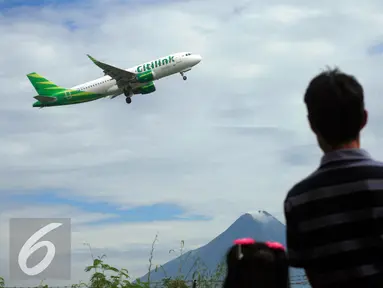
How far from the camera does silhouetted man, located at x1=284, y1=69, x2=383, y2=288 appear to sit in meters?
2.62

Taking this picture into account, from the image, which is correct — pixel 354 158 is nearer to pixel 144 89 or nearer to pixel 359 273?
pixel 359 273

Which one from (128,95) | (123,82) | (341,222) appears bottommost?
(341,222)

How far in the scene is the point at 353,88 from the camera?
269 cm

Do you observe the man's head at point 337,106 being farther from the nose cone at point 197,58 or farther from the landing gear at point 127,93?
the nose cone at point 197,58

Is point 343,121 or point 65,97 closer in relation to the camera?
point 343,121

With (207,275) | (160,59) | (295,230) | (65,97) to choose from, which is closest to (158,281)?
(207,275)

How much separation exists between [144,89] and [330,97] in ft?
174

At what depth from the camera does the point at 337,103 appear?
2689 millimetres

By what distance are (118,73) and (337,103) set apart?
55501 mm

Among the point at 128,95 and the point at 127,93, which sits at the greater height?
the point at 127,93

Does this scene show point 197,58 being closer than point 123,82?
No

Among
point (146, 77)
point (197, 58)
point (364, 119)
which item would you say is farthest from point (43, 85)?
point (364, 119)

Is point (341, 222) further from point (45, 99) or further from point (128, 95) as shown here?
point (45, 99)

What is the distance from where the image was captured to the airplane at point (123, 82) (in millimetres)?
56562
